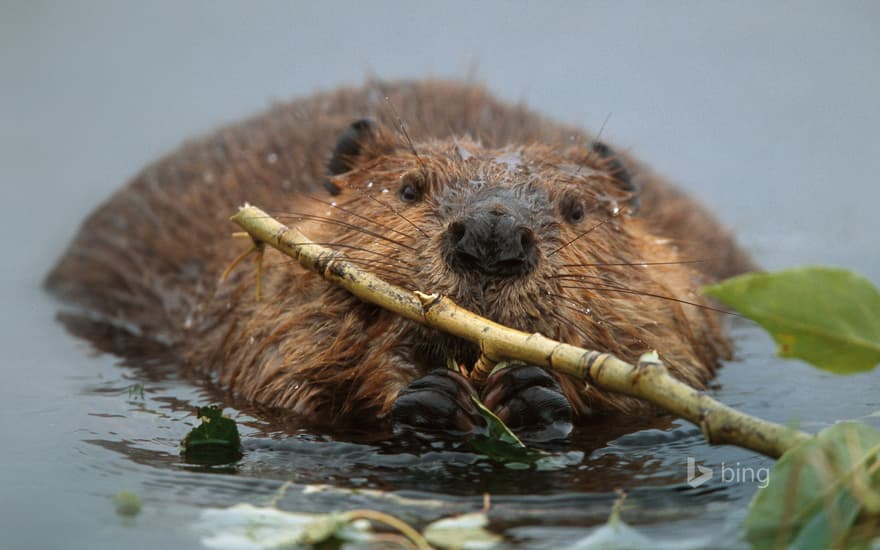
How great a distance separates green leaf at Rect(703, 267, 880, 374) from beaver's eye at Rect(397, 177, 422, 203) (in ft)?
4.54

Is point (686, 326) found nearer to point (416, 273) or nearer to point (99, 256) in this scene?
point (416, 273)

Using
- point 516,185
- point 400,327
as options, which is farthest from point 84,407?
point 516,185

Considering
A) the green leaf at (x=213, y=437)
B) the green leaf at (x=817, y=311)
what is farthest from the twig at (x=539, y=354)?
the green leaf at (x=213, y=437)

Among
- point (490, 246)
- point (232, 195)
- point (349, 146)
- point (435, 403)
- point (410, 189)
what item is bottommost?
point (435, 403)

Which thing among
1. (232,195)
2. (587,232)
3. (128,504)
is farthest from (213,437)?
(232,195)

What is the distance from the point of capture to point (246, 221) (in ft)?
11.2

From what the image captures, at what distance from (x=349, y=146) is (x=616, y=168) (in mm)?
867

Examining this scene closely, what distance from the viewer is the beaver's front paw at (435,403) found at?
3039 millimetres

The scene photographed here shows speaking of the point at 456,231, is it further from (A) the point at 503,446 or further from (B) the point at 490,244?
(A) the point at 503,446

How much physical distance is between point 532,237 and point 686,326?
1041 mm

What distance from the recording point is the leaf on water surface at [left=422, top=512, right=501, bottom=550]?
93.9 inches

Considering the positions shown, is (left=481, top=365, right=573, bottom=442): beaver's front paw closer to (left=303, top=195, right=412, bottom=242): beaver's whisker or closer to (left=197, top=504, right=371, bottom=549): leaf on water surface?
(left=303, top=195, right=412, bottom=242): beaver's whisker

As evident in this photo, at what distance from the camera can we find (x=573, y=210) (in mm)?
3617

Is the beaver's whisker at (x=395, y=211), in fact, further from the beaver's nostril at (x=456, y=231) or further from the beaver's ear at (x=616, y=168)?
the beaver's ear at (x=616, y=168)
